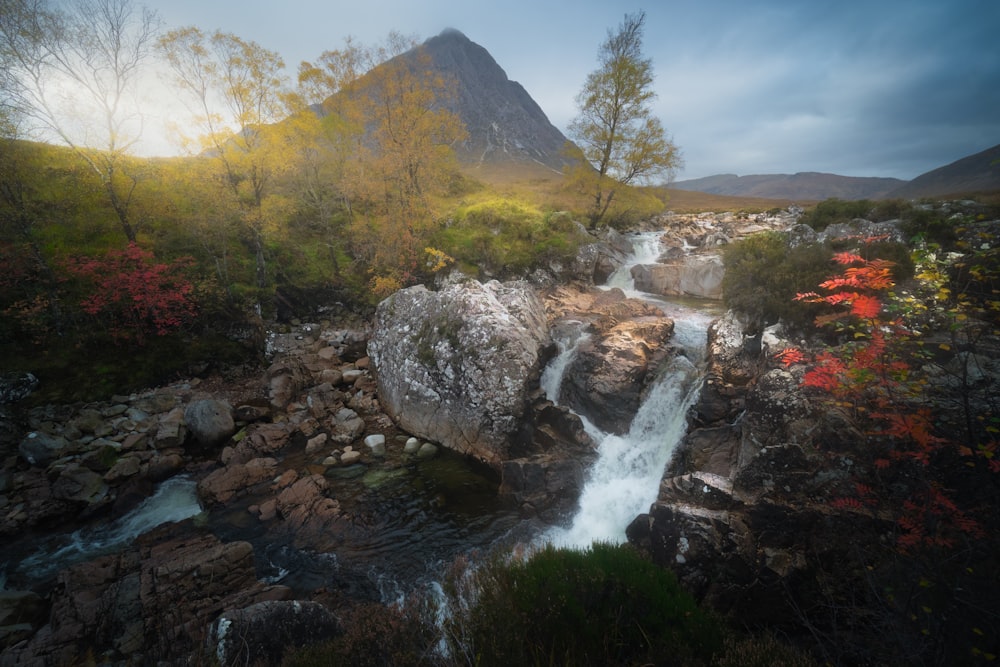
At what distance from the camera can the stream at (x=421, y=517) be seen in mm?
8172

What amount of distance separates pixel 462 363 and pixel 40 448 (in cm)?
1233

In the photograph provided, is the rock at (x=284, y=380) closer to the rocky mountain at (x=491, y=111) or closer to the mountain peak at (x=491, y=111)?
the mountain peak at (x=491, y=111)

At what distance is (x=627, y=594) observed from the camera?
468 cm

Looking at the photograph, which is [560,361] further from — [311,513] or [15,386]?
[15,386]

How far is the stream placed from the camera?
8172 millimetres

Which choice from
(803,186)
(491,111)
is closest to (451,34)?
(491,111)

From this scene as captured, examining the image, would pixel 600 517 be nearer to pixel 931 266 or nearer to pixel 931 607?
pixel 931 607

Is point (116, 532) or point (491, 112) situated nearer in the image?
point (116, 532)

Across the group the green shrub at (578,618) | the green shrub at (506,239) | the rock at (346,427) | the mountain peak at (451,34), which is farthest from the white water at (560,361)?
the mountain peak at (451,34)

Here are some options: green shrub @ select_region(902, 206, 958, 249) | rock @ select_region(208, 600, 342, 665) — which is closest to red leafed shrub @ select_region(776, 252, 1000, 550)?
green shrub @ select_region(902, 206, 958, 249)

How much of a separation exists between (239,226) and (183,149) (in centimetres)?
432

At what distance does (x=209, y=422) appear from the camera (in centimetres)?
1198

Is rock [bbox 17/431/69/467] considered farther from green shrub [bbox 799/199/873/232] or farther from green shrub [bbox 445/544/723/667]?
green shrub [bbox 799/199/873/232]

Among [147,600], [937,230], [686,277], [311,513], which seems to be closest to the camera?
[147,600]
